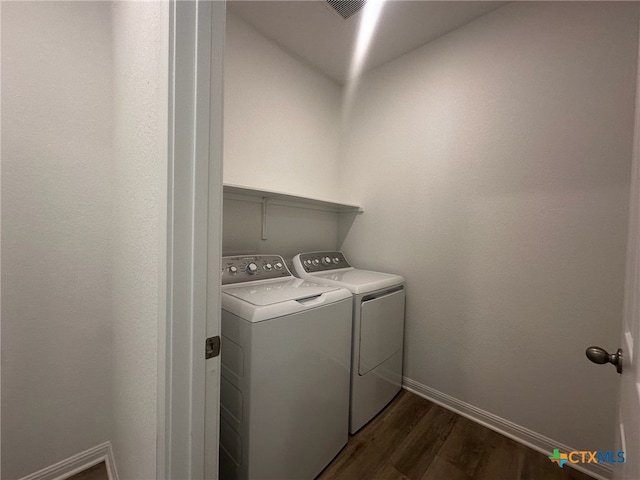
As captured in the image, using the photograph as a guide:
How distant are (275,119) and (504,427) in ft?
8.48

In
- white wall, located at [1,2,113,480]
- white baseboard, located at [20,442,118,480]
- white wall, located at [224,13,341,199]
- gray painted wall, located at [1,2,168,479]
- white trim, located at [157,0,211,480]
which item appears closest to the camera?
white trim, located at [157,0,211,480]

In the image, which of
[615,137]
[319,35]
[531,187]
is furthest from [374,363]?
[319,35]

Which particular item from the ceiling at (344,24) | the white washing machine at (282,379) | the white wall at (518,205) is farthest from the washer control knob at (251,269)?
the ceiling at (344,24)

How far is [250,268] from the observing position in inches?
59.1

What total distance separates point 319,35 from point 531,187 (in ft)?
5.70

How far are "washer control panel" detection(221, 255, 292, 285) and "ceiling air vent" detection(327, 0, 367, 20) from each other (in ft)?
5.33

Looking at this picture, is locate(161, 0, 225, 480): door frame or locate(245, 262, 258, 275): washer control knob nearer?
locate(161, 0, 225, 480): door frame

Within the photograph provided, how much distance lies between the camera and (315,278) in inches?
66.2

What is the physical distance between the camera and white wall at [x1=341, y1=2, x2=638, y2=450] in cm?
122

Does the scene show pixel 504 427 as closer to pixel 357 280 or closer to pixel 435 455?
pixel 435 455

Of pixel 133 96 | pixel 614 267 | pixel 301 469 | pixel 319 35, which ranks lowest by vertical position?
pixel 301 469

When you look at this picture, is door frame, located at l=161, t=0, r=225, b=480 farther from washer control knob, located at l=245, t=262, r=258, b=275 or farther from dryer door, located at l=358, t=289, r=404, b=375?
dryer door, located at l=358, t=289, r=404, b=375

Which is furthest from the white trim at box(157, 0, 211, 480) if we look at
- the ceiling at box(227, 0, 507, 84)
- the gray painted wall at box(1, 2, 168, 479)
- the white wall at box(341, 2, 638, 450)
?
the white wall at box(341, 2, 638, 450)

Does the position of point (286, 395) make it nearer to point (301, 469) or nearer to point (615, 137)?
point (301, 469)
